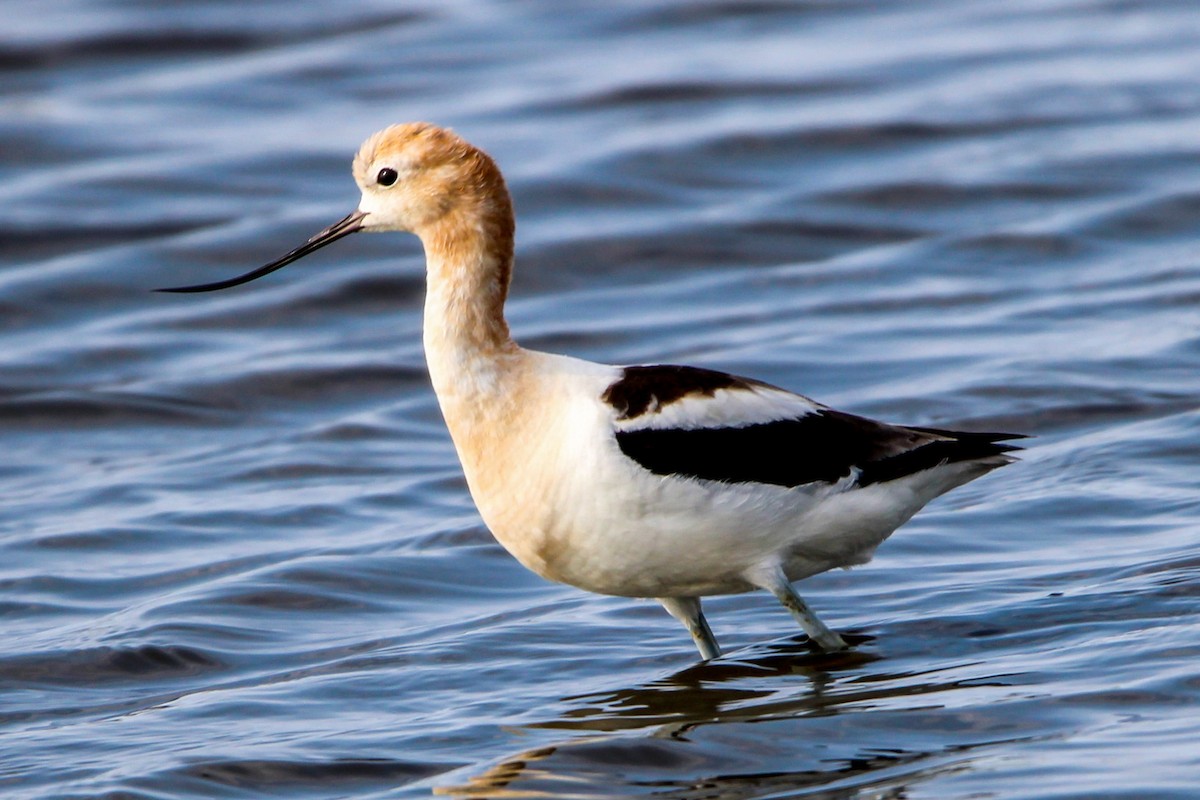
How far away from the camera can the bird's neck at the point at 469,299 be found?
255 inches

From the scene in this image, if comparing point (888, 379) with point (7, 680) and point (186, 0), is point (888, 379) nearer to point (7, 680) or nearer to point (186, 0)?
point (7, 680)

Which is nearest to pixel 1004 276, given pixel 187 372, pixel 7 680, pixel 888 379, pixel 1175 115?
pixel 888 379

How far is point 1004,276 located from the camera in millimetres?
13180

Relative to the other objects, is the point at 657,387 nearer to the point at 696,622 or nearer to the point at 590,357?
the point at 696,622

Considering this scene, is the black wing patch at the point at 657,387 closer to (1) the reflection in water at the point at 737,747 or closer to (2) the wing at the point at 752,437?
(2) the wing at the point at 752,437

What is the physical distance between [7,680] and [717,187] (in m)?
9.41

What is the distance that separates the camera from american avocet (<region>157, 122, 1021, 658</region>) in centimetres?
622

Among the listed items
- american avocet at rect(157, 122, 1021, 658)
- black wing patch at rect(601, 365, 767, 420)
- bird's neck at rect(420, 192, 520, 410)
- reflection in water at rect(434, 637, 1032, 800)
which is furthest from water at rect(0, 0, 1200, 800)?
Answer: bird's neck at rect(420, 192, 520, 410)

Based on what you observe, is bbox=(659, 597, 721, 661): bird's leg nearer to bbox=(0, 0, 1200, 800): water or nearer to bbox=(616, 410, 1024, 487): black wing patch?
bbox=(0, 0, 1200, 800): water

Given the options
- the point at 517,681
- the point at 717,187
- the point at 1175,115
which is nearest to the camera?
the point at 517,681

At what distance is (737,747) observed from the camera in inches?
229

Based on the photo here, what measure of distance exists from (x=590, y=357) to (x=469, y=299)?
5.51 metres

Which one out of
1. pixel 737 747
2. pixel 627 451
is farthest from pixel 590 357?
pixel 737 747

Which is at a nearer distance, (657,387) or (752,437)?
(657,387)
